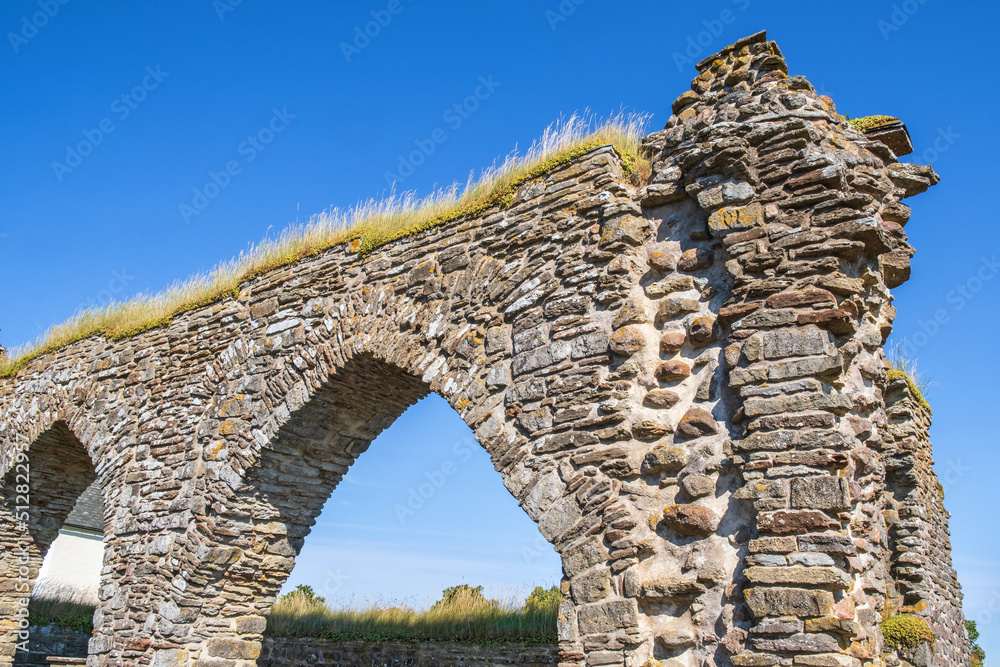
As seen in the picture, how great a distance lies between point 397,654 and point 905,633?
677cm

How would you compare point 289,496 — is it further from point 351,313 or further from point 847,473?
point 847,473

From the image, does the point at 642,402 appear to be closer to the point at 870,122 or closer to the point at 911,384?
the point at 870,122

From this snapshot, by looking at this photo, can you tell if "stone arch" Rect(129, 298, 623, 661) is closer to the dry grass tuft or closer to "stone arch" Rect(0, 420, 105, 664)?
the dry grass tuft

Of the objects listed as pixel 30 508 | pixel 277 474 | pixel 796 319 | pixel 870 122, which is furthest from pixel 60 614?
pixel 870 122

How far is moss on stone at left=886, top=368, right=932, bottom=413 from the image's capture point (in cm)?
678

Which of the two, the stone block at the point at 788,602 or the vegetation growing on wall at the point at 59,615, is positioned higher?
the stone block at the point at 788,602

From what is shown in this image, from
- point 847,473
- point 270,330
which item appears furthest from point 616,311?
point 270,330

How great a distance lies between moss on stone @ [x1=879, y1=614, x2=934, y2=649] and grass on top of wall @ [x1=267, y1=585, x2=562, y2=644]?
15.0ft

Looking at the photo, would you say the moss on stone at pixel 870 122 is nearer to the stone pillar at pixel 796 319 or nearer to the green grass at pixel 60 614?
the stone pillar at pixel 796 319

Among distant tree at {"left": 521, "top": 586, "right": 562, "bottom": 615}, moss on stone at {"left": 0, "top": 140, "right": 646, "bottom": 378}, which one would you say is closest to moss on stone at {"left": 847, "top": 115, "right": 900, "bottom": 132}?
moss on stone at {"left": 0, "top": 140, "right": 646, "bottom": 378}

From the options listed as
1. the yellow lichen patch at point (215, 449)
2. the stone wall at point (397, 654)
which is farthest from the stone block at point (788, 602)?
the yellow lichen patch at point (215, 449)

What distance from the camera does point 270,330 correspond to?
7.80 meters

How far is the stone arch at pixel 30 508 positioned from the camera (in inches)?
422

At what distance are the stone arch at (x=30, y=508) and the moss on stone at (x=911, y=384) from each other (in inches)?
395
